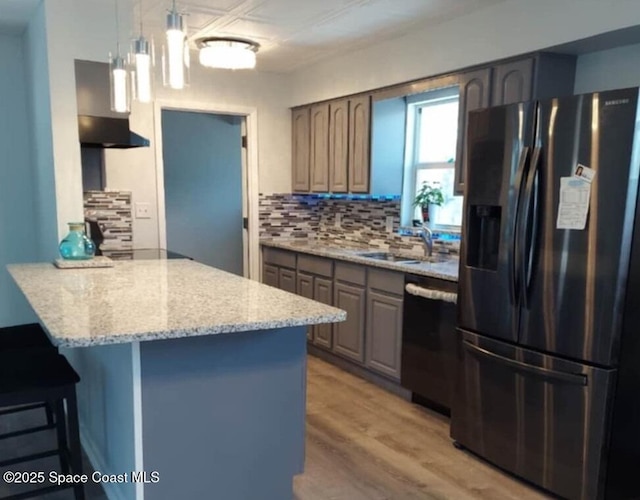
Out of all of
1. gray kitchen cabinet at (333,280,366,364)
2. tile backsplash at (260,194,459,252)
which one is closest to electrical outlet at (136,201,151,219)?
tile backsplash at (260,194,459,252)

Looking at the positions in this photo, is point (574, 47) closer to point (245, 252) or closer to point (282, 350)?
point (282, 350)

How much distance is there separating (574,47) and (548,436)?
194cm

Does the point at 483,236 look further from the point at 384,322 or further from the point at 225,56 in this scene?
the point at 225,56

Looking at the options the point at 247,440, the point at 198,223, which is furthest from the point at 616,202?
the point at 198,223

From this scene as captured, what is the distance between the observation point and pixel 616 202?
1.99 m

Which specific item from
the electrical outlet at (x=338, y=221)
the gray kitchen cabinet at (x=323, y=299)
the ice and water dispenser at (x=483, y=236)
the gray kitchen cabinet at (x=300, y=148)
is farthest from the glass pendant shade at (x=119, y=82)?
the electrical outlet at (x=338, y=221)

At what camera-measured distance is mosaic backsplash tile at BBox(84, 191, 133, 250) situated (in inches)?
158

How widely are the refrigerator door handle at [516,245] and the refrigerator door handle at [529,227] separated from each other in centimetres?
2

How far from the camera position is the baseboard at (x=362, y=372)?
11.2 feet

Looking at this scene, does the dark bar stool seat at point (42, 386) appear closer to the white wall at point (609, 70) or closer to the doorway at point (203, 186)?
the white wall at point (609, 70)

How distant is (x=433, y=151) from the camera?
12.9 feet

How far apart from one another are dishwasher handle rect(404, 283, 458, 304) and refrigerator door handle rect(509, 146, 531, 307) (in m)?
0.51

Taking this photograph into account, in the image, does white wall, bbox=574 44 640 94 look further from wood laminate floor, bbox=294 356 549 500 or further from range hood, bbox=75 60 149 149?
range hood, bbox=75 60 149 149

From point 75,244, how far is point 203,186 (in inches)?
131
